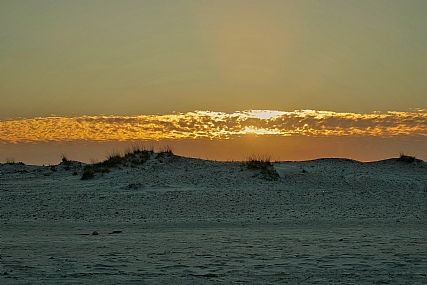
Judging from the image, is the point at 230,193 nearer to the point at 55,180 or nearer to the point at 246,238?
the point at 246,238

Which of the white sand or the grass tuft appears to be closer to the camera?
the white sand

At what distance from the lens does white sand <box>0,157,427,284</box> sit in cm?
868

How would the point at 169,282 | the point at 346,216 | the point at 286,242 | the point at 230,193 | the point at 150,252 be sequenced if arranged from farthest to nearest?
the point at 230,193 → the point at 346,216 → the point at 286,242 → the point at 150,252 → the point at 169,282

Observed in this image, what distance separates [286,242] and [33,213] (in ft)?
33.0

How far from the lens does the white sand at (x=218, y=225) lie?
868 centimetres

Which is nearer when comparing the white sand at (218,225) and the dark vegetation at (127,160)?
the white sand at (218,225)

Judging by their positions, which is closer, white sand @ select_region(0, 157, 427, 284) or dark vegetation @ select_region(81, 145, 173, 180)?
white sand @ select_region(0, 157, 427, 284)

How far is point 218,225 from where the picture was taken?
50.2ft

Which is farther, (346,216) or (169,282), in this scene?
(346,216)

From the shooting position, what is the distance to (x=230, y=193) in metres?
21.1

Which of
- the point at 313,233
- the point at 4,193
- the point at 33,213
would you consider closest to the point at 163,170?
the point at 4,193

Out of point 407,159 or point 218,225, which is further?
point 407,159

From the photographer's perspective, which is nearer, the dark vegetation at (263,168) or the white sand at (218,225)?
the white sand at (218,225)

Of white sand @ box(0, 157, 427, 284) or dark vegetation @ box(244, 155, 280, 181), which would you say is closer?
white sand @ box(0, 157, 427, 284)
